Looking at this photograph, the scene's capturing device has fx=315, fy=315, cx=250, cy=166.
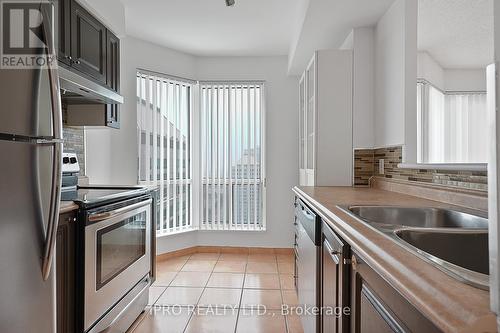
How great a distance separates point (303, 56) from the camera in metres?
3.45

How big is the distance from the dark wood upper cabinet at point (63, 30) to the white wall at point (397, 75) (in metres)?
2.21

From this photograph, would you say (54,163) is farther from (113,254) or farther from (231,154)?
(231,154)

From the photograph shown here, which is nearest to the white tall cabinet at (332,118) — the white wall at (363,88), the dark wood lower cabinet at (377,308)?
the white wall at (363,88)

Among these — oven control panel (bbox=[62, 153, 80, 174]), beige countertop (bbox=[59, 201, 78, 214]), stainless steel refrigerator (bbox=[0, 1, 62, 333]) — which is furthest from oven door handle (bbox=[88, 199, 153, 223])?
oven control panel (bbox=[62, 153, 80, 174])

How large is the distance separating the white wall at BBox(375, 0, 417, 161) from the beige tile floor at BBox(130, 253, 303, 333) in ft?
5.19

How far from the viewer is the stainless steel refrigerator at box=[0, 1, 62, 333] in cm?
106

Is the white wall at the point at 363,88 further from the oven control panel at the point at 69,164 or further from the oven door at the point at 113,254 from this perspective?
the oven control panel at the point at 69,164

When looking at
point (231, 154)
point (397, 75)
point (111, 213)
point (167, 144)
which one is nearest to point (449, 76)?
point (397, 75)

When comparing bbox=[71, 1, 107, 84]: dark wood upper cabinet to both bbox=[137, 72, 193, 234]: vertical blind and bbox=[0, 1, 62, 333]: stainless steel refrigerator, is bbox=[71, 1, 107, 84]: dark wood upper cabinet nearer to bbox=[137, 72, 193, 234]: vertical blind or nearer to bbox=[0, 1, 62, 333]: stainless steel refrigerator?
bbox=[0, 1, 62, 333]: stainless steel refrigerator

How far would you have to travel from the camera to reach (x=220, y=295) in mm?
2859

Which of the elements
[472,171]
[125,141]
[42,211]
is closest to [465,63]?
[472,171]

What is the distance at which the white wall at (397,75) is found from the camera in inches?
82.8

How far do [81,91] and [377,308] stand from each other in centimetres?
219

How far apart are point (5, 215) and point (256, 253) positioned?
344 cm
